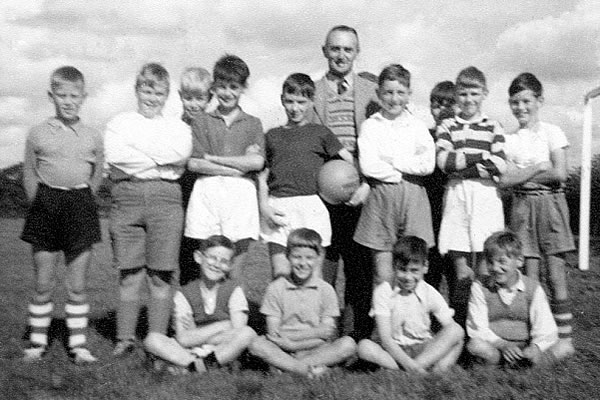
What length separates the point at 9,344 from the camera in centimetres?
590

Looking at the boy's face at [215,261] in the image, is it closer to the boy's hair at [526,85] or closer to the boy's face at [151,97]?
the boy's face at [151,97]

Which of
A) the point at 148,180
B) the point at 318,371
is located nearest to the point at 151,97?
the point at 148,180

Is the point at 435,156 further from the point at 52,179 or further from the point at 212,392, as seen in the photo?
the point at 52,179

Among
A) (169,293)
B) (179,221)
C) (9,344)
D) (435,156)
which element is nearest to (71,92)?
(179,221)

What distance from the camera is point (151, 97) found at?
18.3ft

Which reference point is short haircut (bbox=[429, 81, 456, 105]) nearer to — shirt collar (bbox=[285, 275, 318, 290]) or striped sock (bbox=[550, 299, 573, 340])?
striped sock (bbox=[550, 299, 573, 340])

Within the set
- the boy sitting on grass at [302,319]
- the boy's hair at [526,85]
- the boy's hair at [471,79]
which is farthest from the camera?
the boy's hair at [526,85]

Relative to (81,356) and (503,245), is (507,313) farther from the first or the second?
(81,356)

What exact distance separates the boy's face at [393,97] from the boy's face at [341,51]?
0.46 metres

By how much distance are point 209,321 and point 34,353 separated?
1417 mm

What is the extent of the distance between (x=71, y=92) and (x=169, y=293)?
5.83 feet

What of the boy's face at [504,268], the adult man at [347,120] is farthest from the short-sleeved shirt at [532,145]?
the adult man at [347,120]

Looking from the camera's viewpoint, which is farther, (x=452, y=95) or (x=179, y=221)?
(x=452, y=95)

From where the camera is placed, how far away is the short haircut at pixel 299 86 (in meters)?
5.61
